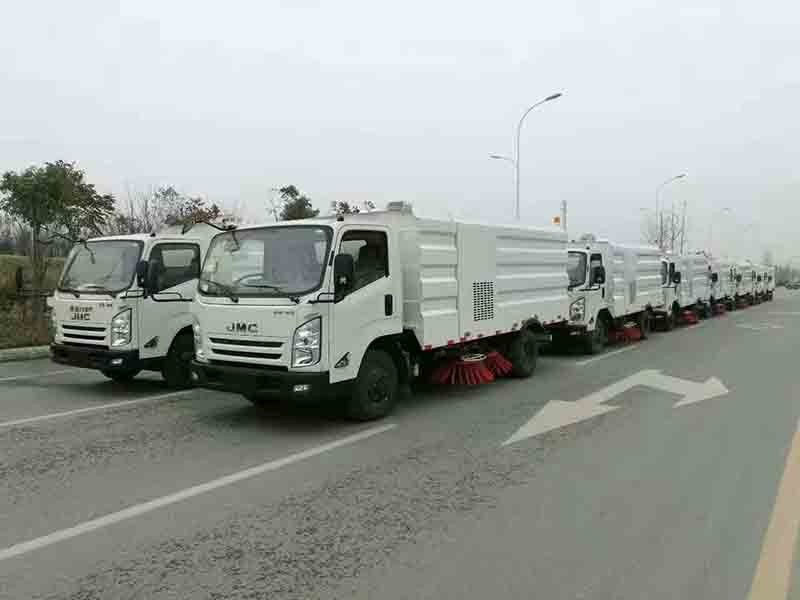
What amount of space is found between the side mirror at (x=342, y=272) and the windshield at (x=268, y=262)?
0.17 m

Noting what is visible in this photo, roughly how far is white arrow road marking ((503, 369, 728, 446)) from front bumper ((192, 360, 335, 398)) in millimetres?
1958

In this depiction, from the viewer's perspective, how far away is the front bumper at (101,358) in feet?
27.3

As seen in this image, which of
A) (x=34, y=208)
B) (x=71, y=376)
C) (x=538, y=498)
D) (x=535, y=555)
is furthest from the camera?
(x=34, y=208)

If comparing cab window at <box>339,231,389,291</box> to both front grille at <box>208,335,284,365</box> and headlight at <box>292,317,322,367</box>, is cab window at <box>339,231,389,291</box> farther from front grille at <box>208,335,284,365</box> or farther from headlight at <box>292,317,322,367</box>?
front grille at <box>208,335,284,365</box>

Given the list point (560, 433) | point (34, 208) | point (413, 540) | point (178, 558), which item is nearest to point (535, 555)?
point (413, 540)

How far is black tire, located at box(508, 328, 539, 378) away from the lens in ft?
32.5

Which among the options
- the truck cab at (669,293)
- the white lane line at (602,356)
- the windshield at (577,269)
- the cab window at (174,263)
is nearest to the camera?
the cab window at (174,263)

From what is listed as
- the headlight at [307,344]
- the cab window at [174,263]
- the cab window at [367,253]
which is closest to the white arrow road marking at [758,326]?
the cab window at [367,253]

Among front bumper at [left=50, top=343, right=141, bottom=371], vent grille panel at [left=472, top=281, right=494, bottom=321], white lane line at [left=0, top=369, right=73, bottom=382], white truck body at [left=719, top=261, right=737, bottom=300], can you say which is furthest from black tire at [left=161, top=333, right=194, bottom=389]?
white truck body at [left=719, top=261, right=737, bottom=300]

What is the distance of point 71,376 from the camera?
34.6ft

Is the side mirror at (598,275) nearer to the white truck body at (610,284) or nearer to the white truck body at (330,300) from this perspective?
the white truck body at (610,284)

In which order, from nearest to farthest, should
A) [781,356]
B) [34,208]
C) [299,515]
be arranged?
[299,515] → [781,356] → [34,208]

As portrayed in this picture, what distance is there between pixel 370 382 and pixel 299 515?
2699mm

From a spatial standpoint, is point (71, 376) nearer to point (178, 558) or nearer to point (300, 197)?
point (178, 558)
